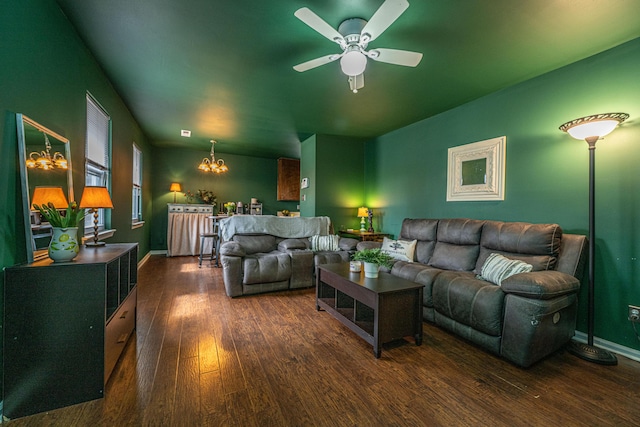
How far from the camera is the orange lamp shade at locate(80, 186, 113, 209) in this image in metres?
2.02

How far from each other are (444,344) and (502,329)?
1.56 ft

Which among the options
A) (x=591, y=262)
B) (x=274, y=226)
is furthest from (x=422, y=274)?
(x=274, y=226)

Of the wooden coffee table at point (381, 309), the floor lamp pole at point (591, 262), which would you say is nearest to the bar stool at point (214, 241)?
the wooden coffee table at point (381, 309)

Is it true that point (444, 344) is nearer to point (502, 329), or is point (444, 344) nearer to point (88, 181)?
point (502, 329)

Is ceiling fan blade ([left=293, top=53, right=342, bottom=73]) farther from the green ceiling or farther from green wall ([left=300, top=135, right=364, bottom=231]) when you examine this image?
green wall ([left=300, top=135, right=364, bottom=231])

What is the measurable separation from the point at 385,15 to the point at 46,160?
2.36 m

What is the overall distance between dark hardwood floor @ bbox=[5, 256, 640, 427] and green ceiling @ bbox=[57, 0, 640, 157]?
8.25 ft

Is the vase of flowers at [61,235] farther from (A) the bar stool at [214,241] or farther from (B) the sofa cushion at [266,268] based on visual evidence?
(A) the bar stool at [214,241]

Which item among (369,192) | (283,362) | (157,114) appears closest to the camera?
(283,362)

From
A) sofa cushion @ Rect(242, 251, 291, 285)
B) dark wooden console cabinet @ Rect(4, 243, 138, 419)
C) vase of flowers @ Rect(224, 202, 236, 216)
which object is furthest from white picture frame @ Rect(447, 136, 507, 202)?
vase of flowers @ Rect(224, 202, 236, 216)

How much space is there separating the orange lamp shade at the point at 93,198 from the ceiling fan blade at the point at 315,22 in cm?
191

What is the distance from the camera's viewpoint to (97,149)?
2861 mm

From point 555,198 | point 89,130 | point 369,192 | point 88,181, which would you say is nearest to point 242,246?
point 88,181

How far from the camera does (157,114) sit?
4.11 meters
